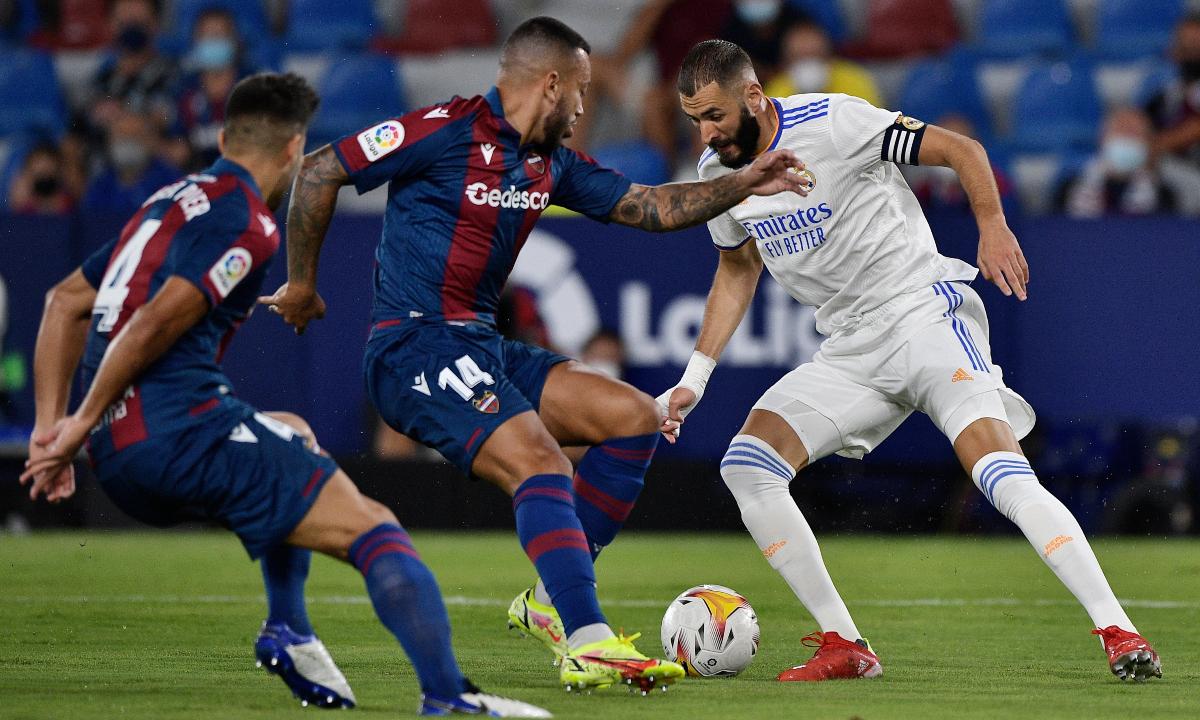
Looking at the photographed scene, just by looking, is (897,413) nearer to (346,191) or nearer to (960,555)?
(960,555)

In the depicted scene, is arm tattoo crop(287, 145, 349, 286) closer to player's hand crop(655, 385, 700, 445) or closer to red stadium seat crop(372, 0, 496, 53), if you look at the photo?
player's hand crop(655, 385, 700, 445)

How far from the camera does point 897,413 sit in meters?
6.45

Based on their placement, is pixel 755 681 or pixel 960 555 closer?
pixel 755 681

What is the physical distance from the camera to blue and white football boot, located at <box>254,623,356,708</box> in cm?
490

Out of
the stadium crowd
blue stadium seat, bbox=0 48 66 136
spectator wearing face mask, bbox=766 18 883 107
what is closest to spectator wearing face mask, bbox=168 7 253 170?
the stadium crowd

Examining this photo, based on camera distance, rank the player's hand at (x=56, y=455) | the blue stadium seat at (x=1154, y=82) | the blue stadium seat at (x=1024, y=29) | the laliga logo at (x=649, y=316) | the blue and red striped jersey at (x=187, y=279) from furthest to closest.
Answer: the blue stadium seat at (x=1024, y=29) < the blue stadium seat at (x=1154, y=82) < the laliga logo at (x=649, y=316) < the blue and red striped jersey at (x=187, y=279) < the player's hand at (x=56, y=455)

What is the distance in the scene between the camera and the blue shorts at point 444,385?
5324mm

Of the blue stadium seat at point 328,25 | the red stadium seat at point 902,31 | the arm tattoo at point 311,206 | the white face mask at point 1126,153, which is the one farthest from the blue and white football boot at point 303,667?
the blue stadium seat at point 328,25

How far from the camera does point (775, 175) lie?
538cm

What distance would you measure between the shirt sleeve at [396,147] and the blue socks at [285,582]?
1.19m

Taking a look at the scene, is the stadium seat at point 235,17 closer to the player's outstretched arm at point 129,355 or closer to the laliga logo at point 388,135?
the laliga logo at point 388,135

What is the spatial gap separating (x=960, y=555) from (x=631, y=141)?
205 inches

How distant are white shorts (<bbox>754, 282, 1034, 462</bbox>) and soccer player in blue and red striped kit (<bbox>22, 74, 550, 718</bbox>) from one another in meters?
2.08

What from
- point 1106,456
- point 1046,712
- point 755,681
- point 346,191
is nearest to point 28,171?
point 346,191
